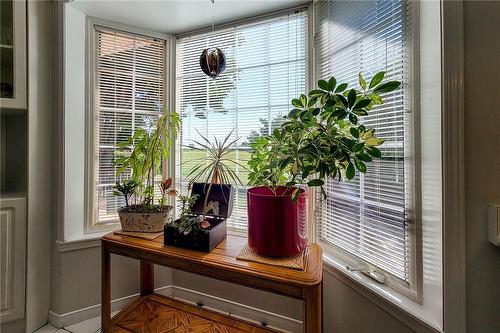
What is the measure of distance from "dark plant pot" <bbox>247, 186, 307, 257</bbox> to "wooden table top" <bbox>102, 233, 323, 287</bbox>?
83 millimetres

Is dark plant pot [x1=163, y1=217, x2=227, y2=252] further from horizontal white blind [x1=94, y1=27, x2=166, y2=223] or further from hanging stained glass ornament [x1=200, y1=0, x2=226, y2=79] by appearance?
hanging stained glass ornament [x1=200, y1=0, x2=226, y2=79]

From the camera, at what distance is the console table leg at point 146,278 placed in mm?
1750

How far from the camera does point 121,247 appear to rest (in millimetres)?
1373

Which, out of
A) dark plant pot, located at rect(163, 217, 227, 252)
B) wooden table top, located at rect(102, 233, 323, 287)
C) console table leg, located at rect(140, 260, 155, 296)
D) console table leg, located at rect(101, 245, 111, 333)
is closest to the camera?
wooden table top, located at rect(102, 233, 323, 287)

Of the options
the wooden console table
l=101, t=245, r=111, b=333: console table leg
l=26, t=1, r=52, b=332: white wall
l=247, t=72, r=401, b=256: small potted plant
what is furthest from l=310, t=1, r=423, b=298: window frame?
l=26, t=1, r=52, b=332: white wall

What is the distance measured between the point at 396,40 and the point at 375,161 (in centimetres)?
55

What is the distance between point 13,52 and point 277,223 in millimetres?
1952

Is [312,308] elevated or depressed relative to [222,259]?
depressed

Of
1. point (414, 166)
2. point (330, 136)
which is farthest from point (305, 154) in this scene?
point (414, 166)

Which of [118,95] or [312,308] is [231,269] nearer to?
[312,308]

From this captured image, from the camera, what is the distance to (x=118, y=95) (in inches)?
72.8

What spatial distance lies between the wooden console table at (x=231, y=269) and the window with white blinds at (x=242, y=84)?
2.08 feet

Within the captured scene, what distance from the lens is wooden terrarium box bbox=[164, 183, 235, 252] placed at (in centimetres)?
125

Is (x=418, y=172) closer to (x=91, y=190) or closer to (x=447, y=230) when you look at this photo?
(x=447, y=230)
